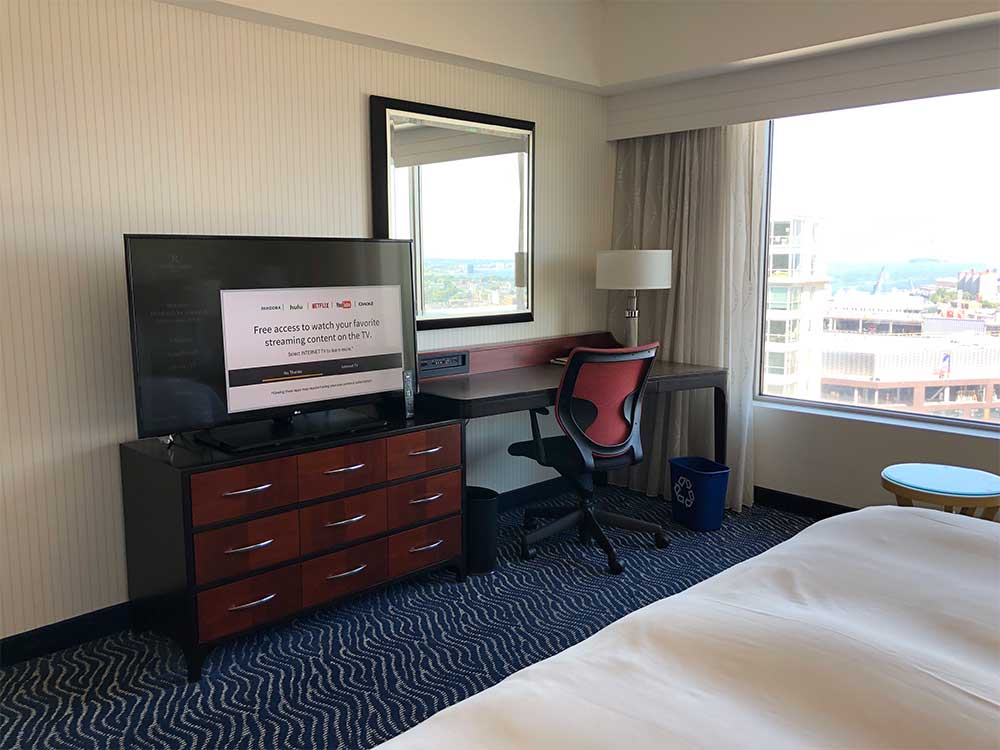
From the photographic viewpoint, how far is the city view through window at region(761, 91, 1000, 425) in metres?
3.51

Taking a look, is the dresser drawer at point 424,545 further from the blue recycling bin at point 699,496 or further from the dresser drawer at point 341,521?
the blue recycling bin at point 699,496

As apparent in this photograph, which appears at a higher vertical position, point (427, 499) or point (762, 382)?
point (762, 382)

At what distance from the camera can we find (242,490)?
2545mm

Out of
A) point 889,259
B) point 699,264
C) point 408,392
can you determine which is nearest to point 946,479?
point 889,259

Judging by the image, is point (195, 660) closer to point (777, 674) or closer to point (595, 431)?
point (595, 431)

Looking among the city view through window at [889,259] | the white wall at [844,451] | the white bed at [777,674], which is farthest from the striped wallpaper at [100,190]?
the white wall at [844,451]

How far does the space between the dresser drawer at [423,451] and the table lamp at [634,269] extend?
1364mm

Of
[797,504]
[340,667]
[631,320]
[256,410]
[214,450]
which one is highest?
[631,320]

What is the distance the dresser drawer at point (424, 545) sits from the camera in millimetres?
3004

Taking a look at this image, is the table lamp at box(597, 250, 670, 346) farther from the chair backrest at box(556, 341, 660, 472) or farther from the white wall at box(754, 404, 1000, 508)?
the white wall at box(754, 404, 1000, 508)

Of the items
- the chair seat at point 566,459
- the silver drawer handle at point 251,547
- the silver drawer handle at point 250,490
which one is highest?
the silver drawer handle at point 250,490

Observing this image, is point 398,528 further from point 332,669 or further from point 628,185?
point 628,185

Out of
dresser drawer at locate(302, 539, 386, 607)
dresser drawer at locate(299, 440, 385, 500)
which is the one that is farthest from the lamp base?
dresser drawer at locate(302, 539, 386, 607)

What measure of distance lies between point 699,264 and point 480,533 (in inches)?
76.3
